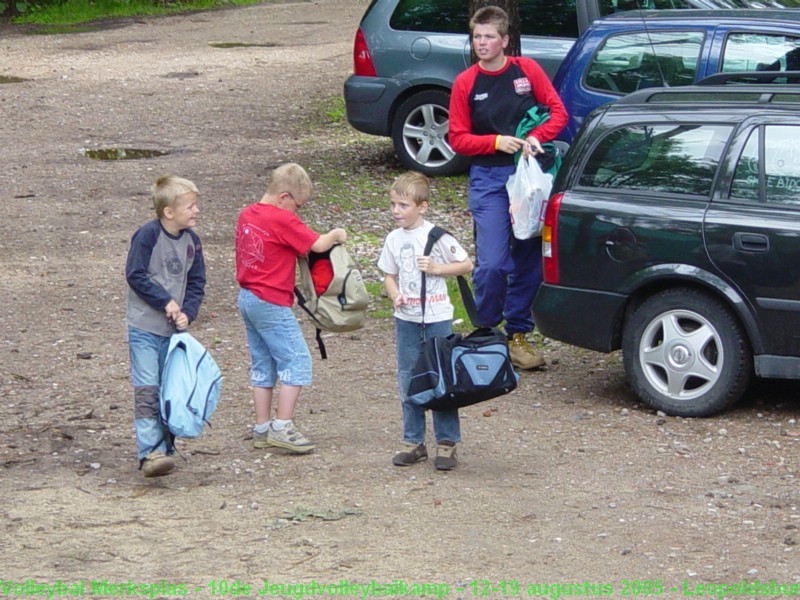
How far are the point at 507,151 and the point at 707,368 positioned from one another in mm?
1652

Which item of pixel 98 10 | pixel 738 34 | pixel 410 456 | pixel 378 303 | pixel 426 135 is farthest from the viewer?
pixel 98 10

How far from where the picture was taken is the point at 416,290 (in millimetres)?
6340

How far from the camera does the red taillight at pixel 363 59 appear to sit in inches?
508

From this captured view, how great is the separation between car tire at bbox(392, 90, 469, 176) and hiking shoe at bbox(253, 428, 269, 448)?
6.27 m

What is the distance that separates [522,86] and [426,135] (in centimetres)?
501

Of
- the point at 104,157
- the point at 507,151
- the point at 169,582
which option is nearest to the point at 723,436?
the point at 507,151

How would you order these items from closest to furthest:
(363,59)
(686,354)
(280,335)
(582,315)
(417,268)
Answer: (417,268) → (280,335) → (686,354) → (582,315) → (363,59)

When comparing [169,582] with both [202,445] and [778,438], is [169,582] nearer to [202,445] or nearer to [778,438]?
[202,445]

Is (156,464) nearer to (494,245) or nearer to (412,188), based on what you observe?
(412,188)

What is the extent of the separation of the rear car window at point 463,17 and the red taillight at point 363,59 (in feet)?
1.05

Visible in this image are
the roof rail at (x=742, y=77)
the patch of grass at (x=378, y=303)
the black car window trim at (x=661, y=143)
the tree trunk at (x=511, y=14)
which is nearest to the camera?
the black car window trim at (x=661, y=143)

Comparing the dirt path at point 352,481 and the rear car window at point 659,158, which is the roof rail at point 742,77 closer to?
the rear car window at point 659,158

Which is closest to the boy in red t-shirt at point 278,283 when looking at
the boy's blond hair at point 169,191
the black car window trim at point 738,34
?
the boy's blond hair at point 169,191

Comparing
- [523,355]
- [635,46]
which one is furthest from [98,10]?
[523,355]
